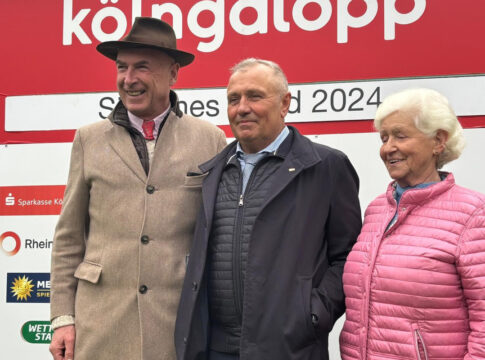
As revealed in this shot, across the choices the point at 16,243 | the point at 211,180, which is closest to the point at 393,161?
the point at 211,180

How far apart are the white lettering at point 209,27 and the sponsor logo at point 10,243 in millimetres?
1178

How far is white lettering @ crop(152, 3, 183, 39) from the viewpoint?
8.72 feet

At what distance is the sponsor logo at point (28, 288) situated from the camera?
2.73 m

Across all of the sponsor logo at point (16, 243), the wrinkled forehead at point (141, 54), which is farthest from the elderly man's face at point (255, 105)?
the sponsor logo at point (16, 243)

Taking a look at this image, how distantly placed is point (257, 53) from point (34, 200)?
1.19 metres

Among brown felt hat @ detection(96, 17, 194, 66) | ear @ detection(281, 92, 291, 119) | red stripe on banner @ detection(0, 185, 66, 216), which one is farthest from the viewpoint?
red stripe on banner @ detection(0, 185, 66, 216)

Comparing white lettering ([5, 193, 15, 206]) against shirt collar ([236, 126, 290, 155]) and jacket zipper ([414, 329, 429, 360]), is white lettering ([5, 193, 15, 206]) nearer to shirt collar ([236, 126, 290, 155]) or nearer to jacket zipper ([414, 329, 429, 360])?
shirt collar ([236, 126, 290, 155])

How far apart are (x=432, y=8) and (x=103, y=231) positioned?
1525 millimetres

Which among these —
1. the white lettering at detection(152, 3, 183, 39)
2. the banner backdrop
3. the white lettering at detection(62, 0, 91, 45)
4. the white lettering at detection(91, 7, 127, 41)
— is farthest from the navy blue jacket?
the white lettering at detection(62, 0, 91, 45)

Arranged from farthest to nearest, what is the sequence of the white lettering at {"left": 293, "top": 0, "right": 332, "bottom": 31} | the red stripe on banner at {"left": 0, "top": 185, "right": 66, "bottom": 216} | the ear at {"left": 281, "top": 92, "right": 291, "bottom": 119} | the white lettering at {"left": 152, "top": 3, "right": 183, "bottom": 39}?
the red stripe on banner at {"left": 0, "top": 185, "right": 66, "bottom": 216} < the white lettering at {"left": 152, "top": 3, "right": 183, "bottom": 39} < the white lettering at {"left": 293, "top": 0, "right": 332, "bottom": 31} < the ear at {"left": 281, "top": 92, "right": 291, "bottom": 119}

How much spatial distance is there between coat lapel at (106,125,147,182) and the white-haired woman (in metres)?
0.79

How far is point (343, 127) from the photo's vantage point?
249 centimetres

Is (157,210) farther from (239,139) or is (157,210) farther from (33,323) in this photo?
(33,323)

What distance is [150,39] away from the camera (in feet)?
7.10
